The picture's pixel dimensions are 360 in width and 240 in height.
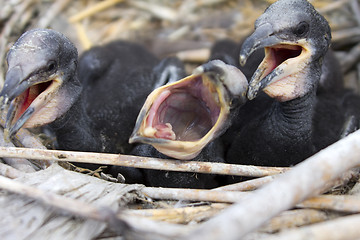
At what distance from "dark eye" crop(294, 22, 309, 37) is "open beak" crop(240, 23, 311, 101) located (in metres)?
0.03

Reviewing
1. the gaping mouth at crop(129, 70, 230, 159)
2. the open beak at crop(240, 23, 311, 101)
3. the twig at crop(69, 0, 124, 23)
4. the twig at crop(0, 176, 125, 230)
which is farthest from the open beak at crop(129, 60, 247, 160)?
the twig at crop(69, 0, 124, 23)

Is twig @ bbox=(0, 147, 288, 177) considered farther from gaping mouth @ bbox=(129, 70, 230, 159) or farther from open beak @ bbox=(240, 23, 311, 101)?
open beak @ bbox=(240, 23, 311, 101)

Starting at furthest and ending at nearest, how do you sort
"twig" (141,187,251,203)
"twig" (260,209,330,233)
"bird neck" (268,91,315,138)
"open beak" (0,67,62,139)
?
"bird neck" (268,91,315,138)
"open beak" (0,67,62,139)
"twig" (141,187,251,203)
"twig" (260,209,330,233)

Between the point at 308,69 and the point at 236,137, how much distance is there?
62 cm

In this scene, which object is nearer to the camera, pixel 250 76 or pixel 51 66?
pixel 51 66

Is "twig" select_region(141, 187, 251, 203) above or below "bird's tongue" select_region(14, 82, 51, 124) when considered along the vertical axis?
below

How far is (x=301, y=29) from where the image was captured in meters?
1.75

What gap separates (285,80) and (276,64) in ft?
0.39

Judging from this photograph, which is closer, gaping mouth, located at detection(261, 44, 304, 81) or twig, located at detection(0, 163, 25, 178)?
twig, located at detection(0, 163, 25, 178)

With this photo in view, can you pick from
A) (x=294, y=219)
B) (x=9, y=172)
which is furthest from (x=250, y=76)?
(x=9, y=172)

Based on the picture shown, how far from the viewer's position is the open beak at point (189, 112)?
1.55 m

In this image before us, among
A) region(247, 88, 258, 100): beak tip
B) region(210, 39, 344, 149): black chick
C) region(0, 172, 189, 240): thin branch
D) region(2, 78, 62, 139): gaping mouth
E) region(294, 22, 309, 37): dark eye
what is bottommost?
region(210, 39, 344, 149): black chick

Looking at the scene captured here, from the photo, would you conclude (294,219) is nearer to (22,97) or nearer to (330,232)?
(330,232)

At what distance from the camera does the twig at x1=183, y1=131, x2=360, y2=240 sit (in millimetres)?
1028
